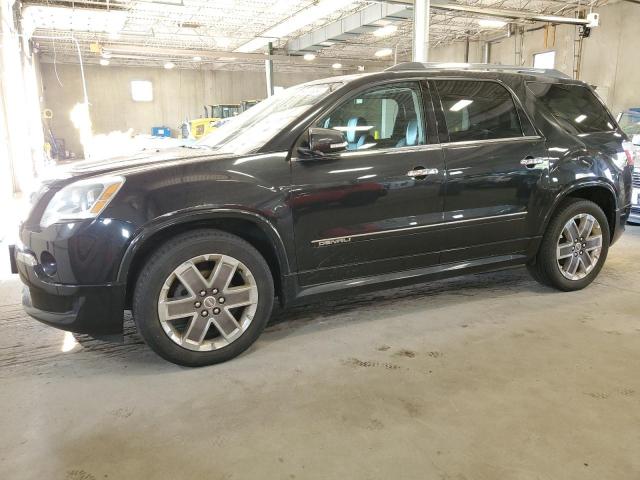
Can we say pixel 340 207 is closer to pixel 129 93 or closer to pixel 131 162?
pixel 131 162

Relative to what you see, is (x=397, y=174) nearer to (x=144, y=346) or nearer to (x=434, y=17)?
(x=144, y=346)

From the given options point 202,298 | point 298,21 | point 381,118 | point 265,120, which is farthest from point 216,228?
point 298,21

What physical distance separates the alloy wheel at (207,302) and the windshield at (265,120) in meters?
0.68

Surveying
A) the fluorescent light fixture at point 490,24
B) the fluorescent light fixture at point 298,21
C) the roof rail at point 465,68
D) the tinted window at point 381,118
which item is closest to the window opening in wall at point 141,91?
the fluorescent light fixture at point 298,21

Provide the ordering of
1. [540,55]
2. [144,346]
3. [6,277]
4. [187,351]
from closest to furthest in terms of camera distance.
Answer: [187,351] → [144,346] → [6,277] → [540,55]

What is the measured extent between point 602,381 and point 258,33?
17651 mm

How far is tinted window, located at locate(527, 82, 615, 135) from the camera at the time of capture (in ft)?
12.3

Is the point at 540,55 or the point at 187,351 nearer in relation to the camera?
the point at 187,351

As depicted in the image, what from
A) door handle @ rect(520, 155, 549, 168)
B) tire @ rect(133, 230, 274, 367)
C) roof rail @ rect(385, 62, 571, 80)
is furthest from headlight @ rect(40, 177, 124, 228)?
door handle @ rect(520, 155, 549, 168)

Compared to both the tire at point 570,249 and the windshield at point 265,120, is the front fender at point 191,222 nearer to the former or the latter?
the windshield at point 265,120

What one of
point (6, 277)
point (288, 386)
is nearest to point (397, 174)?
point (288, 386)

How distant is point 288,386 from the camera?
8.35ft

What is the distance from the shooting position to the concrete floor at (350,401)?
6.40 feet

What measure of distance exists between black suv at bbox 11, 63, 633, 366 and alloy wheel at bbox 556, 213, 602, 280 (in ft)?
0.04
